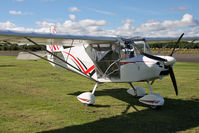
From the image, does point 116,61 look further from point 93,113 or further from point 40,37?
point 40,37

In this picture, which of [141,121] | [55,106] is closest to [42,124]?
[55,106]

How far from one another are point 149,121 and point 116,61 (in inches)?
91.1

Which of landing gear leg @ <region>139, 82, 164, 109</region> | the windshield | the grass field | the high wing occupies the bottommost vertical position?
the grass field

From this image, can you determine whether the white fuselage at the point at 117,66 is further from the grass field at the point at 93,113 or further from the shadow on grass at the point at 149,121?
the shadow on grass at the point at 149,121

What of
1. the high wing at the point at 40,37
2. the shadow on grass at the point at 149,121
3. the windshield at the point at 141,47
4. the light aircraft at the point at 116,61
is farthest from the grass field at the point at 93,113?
the high wing at the point at 40,37

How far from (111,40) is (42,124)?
3.47 metres

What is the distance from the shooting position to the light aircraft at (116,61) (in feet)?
20.5

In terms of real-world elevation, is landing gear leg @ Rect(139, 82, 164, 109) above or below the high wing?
below

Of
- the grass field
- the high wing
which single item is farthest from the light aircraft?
the grass field

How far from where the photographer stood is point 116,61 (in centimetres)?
696

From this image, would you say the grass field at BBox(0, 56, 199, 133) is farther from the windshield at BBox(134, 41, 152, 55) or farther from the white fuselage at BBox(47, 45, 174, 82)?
the windshield at BBox(134, 41, 152, 55)

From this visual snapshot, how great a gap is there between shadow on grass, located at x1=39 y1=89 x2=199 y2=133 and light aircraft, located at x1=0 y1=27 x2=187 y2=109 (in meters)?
0.50

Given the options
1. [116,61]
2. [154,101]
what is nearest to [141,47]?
[116,61]

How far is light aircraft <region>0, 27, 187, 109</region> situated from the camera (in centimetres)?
625
